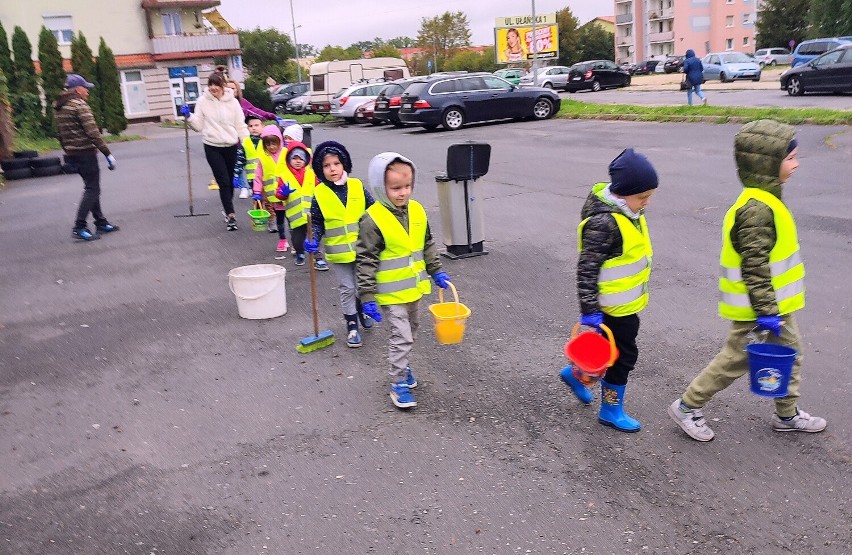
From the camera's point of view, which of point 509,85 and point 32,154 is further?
point 509,85

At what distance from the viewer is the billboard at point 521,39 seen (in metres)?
47.2

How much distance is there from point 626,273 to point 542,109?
22.2m

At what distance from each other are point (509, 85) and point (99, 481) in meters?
22.7

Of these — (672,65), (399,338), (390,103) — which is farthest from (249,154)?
(672,65)

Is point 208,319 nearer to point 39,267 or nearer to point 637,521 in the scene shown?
point 39,267

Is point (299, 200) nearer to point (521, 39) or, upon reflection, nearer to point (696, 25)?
point (521, 39)

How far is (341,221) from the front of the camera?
5891 mm

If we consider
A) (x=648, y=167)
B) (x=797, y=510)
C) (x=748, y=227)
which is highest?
(x=648, y=167)

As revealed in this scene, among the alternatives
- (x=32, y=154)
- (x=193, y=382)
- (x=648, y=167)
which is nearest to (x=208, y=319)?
(x=193, y=382)

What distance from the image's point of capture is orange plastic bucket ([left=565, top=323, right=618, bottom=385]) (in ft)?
12.8

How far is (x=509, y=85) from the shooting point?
25.1 m

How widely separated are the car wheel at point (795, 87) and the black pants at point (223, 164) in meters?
20.6

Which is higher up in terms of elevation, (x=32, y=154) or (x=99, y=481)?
(x=32, y=154)

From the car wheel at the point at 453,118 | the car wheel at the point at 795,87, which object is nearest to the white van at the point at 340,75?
the car wheel at the point at 453,118
